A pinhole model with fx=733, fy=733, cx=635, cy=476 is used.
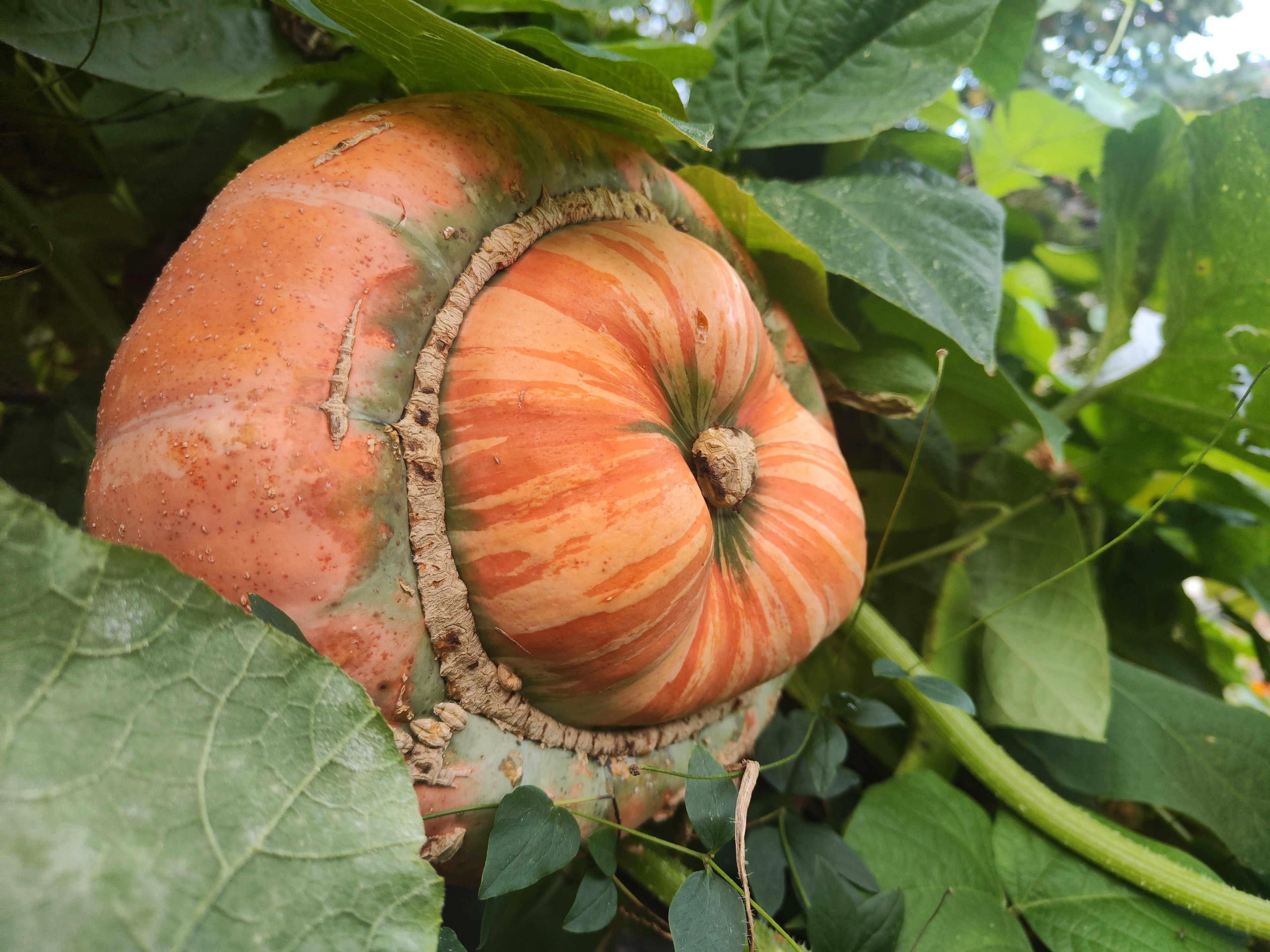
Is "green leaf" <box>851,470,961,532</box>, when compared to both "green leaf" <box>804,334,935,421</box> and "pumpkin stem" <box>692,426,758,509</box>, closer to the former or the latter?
"green leaf" <box>804,334,935,421</box>

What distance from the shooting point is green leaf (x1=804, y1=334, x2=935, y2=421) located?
633 millimetres

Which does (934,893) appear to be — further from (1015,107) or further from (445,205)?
(1015,107)

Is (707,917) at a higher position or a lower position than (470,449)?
lower

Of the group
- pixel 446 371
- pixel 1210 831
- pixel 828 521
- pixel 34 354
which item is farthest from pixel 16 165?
pixel 1210 831

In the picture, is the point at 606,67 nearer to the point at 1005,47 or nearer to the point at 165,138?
the point at 165,138

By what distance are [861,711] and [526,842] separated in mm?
274

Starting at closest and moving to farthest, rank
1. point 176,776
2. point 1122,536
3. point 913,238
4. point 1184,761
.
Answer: point 176,776
point 1122,536
point 913,238
point 1184,761

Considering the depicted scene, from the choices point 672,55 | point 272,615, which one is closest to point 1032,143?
point 672,55

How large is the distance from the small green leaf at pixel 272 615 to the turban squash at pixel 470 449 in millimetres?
10

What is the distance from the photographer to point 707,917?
1.26 feet

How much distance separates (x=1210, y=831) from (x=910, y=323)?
1.92ft

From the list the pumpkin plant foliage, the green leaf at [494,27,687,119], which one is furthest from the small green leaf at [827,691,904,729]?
the green leaf at [494,27,687,119]

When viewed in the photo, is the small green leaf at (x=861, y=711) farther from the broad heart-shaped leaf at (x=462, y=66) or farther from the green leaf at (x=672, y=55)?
the green leaf at (x=672, y=55)

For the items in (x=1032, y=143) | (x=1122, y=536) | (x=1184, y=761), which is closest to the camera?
(x=1122, y=536)
